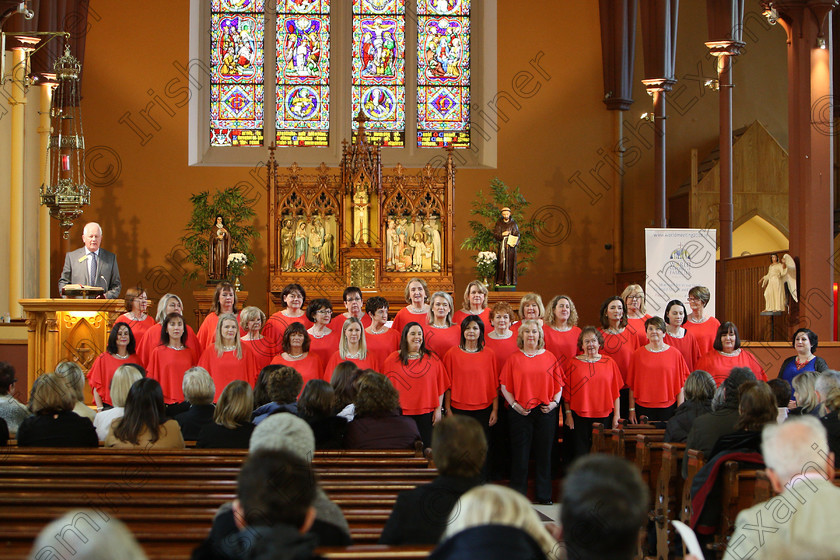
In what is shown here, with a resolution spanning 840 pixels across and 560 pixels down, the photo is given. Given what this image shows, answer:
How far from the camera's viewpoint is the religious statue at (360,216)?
12.3 meters

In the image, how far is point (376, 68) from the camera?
1484cm

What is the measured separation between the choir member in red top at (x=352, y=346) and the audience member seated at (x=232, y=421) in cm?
193

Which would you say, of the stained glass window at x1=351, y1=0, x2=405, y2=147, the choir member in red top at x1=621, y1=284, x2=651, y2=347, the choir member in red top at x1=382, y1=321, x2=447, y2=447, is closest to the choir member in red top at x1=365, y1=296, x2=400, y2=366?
the choir member in red top at x1=382, y1=321, x2=447, y2=447

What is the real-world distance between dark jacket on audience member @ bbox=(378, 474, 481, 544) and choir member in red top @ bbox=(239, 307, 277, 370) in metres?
4.15

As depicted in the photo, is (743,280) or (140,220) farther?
(140,220)

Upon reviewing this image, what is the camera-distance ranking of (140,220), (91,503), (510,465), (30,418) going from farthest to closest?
(140,220)
(510,465)
(30,418)
(91,503)

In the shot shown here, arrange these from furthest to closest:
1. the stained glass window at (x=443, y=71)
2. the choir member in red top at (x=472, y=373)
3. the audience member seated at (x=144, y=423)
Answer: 1. the stained glass window at (x=443, y=71)
2. the choir member in red top at (x=472, y=373)
3. the audience member seated at (x=144, y=423)

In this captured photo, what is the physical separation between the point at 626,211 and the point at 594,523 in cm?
1314

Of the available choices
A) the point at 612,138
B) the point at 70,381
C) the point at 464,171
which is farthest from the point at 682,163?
the point at 70,381

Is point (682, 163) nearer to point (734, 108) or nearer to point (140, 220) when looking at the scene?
point (734, 108)

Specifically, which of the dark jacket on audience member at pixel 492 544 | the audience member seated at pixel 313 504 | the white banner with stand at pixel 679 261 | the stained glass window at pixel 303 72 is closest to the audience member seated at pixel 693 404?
the audience member seated at pixel 313 504

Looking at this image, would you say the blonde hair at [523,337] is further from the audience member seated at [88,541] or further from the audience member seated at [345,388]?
the audience member seated at [88,541]

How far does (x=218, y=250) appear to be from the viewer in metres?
11.9

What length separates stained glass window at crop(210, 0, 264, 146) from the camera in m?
14.6
